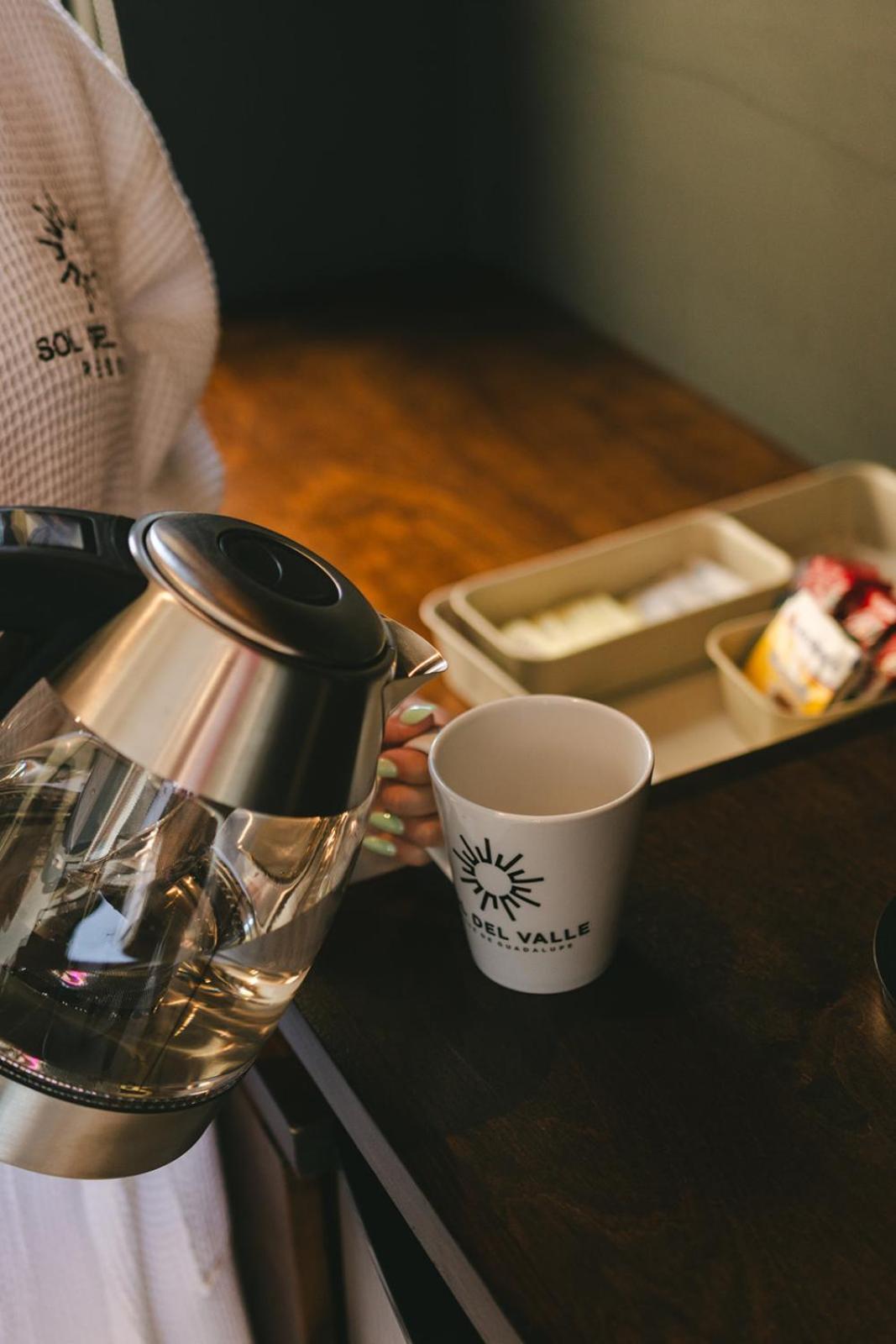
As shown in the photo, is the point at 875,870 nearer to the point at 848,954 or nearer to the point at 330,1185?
the point at 848,954

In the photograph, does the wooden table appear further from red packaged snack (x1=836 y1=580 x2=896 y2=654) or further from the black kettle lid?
red packaged snack (x1=836 y1=580 x2=896 y2=654)

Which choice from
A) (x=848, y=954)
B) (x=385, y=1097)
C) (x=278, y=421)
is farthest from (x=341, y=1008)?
(x=278, y=421)

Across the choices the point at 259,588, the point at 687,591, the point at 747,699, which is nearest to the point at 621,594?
the point at 687,591

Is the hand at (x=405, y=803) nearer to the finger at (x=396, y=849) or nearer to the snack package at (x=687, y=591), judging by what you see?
the finger at (x=396, y=849)

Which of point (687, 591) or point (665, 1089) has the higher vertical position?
point (665, 1089)

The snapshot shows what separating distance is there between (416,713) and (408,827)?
0.05m

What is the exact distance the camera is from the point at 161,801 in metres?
0.46

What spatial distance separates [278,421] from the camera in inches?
85.6

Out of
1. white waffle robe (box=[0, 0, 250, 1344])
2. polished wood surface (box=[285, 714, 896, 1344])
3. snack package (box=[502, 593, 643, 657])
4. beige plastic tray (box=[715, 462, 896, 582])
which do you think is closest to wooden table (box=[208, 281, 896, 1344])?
polished wood surface (box=[285, 714, 896, 1344])

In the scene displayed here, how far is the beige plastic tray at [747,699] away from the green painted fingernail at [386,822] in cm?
42

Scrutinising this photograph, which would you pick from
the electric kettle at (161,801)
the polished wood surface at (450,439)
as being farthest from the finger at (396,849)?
the polished wood surface at (450,439)

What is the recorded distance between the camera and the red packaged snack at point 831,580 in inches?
44.1

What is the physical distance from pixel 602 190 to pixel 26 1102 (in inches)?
85.6

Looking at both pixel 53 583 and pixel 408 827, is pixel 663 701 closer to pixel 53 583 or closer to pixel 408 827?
pixel 408 827
